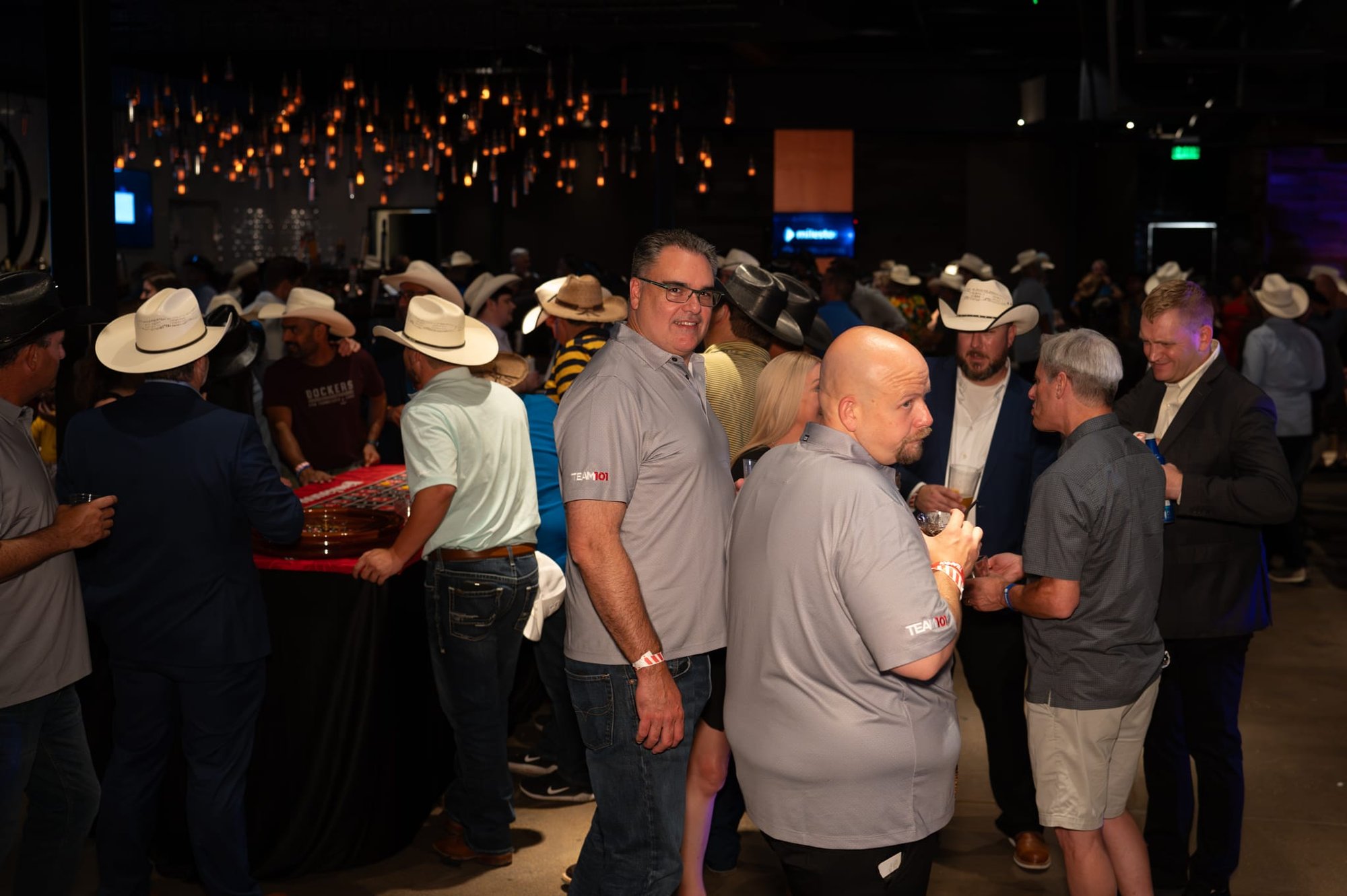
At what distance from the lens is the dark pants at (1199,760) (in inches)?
136

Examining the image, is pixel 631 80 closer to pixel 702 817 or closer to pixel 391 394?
pixel 391 394

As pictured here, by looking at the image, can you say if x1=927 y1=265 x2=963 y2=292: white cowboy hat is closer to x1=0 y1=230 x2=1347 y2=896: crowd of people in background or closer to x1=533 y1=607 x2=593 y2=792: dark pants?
x1=0 y1=230 x2=1347 y2=896: crowd of people in background

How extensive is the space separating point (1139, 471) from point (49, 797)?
108 inches

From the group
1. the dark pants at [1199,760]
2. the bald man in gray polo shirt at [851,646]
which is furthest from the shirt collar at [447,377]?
the dark pants at [1199,760]

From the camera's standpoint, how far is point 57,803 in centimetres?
308

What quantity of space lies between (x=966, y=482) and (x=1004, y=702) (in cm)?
126

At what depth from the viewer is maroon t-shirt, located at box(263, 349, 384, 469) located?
5652 mm

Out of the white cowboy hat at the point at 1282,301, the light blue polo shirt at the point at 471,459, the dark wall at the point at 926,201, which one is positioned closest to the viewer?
the light blue polo shirt at the point at 471,459

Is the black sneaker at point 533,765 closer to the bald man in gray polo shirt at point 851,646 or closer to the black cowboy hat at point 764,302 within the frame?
the black cowboy hat at point 764,302

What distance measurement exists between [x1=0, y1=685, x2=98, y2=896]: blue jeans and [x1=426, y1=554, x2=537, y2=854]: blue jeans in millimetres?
1035

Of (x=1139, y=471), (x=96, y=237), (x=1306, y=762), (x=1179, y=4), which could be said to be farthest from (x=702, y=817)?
(x=1179, y=4)

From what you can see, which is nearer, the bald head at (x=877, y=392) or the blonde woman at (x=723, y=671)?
the bald head at (x=877, y=392)

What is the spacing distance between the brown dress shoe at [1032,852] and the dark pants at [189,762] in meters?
2.33

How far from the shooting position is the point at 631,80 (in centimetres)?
1503
